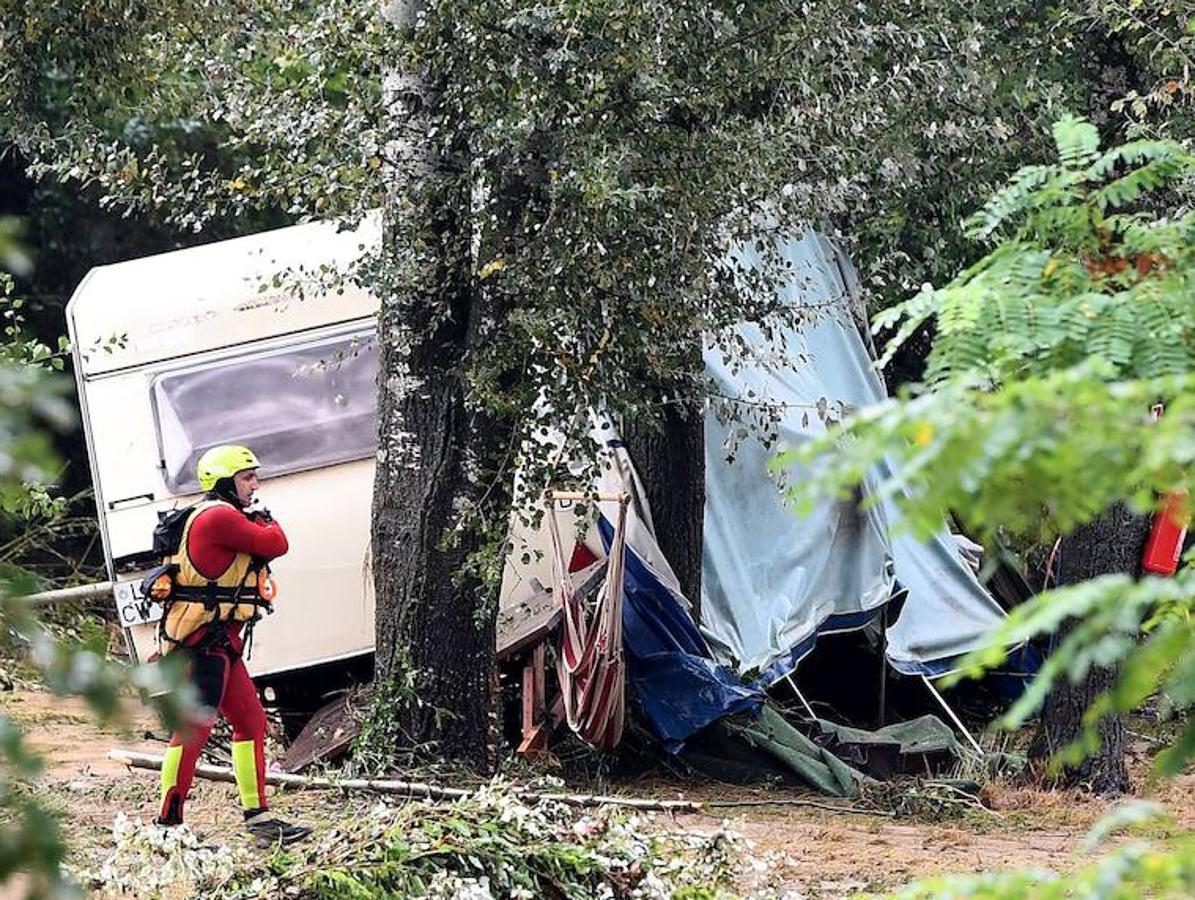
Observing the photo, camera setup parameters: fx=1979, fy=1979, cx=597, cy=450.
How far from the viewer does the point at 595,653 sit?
9352 mm

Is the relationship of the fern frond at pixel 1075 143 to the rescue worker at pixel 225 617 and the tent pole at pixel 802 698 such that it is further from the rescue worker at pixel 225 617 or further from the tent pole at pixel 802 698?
the tent pole at pixel 802 698

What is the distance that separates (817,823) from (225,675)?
9.75 ft

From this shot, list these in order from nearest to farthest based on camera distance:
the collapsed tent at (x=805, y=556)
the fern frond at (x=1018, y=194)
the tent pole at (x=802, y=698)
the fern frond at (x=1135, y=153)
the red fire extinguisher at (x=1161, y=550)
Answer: the fern frond at (x=1135, y=153) < the fern frond at (x=1018, y=194) < the red fire extinguisher at (x=1161, y=550) < the collapsed tent at (x=805, y=556) < the tent pole at (x=802, y=698)

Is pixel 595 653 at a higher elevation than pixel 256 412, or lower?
lower

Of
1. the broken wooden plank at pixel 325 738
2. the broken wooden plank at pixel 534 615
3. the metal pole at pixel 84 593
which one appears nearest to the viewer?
the metal pole at pixel 84 593

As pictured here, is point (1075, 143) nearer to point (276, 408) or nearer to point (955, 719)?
point (276, 408)

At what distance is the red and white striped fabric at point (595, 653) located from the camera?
938cm

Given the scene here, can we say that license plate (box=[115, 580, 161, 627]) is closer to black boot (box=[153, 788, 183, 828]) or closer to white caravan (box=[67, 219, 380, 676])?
white caravan (box=[67, 219, 380, 676])

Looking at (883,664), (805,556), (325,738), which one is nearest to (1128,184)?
(325,738)

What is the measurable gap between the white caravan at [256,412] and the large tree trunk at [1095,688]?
3.57m

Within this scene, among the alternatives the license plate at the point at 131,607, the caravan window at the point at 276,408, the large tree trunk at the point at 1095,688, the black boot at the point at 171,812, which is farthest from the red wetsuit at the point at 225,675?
the large tree trunk at the point at 1095,688

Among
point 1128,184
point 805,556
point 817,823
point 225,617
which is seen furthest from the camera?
point 805,556

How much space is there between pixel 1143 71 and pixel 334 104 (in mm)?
4057

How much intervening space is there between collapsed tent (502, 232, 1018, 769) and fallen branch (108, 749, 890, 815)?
50 cm
